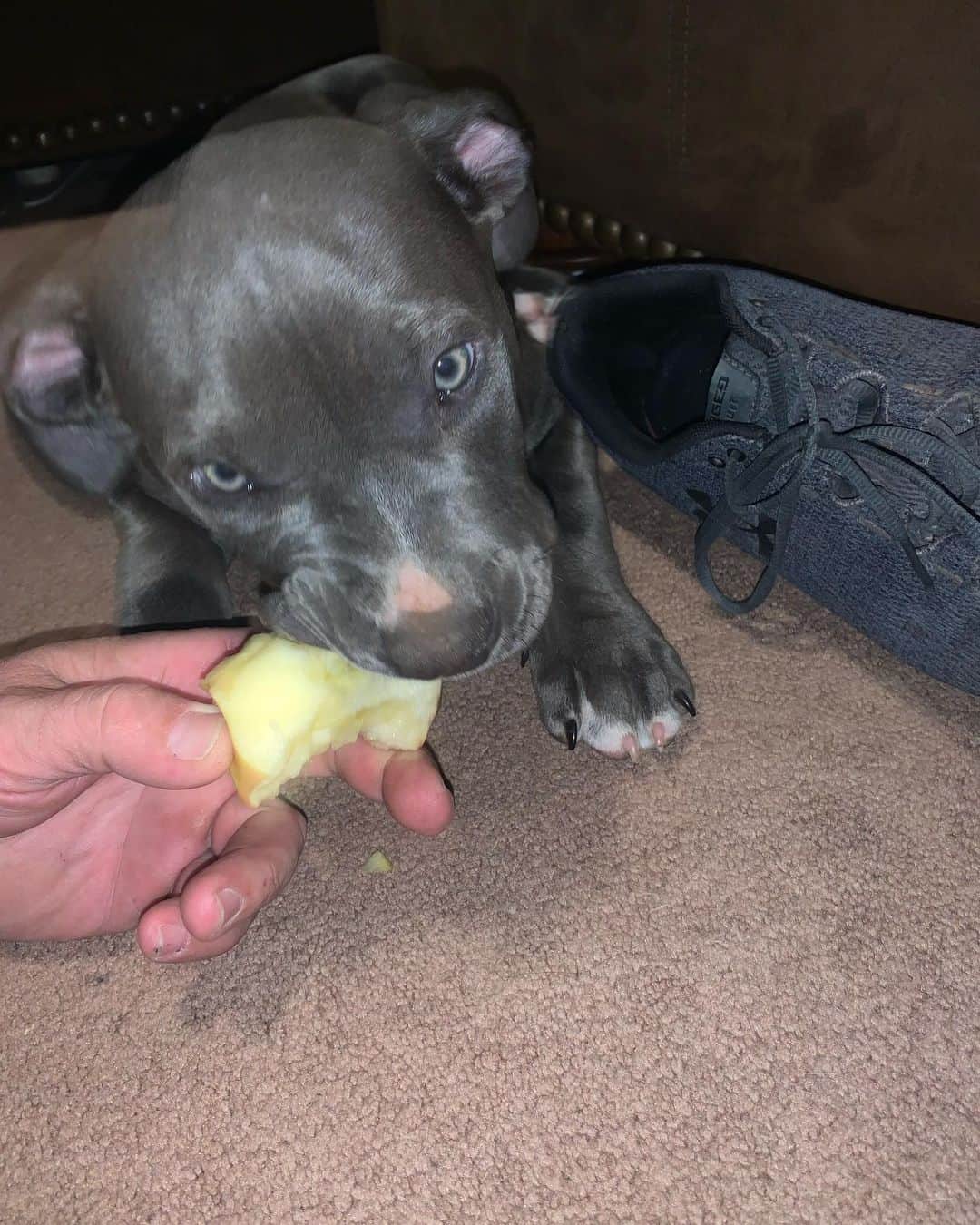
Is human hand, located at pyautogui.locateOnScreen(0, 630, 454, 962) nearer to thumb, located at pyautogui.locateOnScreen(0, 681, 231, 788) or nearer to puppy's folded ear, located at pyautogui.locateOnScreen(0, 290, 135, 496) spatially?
thumb, located at pyautogui.locateOnScreen(0, 681, 231, 788)

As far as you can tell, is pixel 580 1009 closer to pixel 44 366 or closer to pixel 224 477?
pixel 224 477

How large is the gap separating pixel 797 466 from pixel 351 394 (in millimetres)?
640

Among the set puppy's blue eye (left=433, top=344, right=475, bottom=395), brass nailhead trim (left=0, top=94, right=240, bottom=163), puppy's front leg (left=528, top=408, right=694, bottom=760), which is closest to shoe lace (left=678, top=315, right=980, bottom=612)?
puppy's front leg (left=528, top=408, right=694, bottom=760)

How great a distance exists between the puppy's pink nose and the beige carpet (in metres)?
0.31

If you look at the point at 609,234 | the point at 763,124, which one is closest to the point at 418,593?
the point at 763,124

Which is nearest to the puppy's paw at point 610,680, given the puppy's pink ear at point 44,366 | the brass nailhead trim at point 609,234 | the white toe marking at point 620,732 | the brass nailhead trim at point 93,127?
the white toe marking at point 620,732

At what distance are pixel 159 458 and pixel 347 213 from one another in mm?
354

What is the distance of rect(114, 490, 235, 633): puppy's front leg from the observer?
62.1 inches

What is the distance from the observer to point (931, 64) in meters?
1.58

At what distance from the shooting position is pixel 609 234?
228 cm

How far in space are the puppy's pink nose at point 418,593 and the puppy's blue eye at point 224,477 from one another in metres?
0.21

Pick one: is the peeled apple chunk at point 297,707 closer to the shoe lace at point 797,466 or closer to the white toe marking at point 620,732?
the white toe marking at point 620,732

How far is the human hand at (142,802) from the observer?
1.02 m

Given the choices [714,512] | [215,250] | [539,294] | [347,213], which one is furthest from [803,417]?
[215,250]
